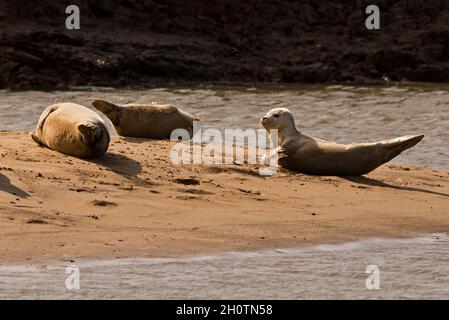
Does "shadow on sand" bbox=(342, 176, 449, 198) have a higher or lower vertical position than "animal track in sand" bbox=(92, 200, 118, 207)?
lower

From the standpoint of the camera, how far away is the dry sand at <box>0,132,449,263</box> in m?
7.68

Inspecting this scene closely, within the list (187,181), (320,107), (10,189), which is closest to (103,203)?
(10,189)

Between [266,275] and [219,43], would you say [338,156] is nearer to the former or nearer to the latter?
[266,275]

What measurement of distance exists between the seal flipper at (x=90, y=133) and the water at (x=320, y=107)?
384 cm

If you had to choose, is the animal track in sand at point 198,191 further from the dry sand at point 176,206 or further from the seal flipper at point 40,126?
the seal flipper at point 40,126

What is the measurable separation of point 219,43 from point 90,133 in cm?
1342

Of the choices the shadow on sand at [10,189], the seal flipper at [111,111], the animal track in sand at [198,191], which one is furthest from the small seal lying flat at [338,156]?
the shadow on sand at [10,189]

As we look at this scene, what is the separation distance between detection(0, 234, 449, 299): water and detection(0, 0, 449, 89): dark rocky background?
13309mm

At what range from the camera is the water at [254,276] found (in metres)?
6.53

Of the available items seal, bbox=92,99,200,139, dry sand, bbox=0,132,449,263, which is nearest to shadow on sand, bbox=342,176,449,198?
dry sand, bbox=0,132,449,263

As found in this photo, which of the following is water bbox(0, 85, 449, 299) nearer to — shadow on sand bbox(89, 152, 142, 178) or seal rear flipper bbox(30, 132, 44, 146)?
shadow on sand bbox(89, 152, 142, 178)

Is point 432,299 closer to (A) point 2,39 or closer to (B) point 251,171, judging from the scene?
(B) point 251,171

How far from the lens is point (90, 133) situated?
9688mm

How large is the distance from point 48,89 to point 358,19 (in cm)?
729
